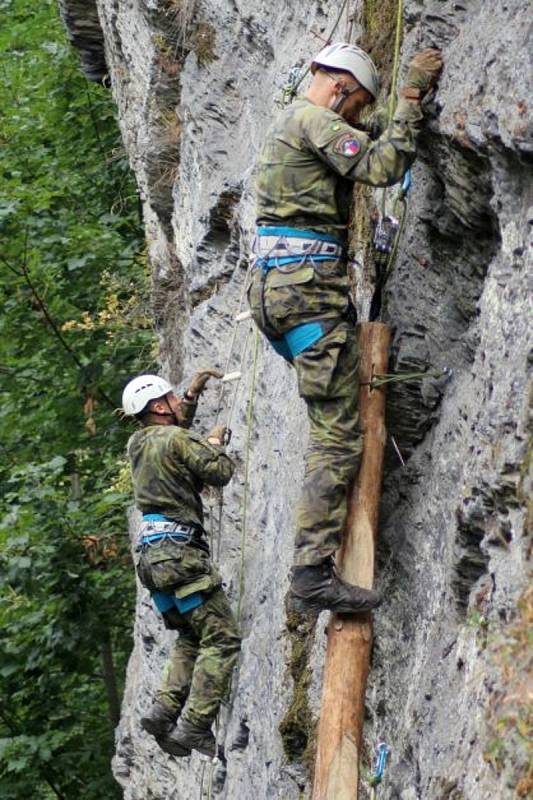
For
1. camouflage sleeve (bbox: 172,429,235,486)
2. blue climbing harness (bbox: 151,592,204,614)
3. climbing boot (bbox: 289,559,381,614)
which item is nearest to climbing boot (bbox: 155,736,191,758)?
blue climbing harness (bbox: 151,592,204,614)

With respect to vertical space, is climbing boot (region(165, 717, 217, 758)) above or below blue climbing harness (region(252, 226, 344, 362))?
below

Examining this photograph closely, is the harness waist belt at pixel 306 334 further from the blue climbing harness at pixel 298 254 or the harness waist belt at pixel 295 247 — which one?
the harness waist belt at pixel 295 247

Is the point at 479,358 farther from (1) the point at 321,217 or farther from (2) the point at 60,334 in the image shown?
(2) the point at 60,334

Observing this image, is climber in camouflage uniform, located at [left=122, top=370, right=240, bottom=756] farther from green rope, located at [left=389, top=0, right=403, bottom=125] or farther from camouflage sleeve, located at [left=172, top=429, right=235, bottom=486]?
Answer: green rope, located at [left=389, top=0, right=403, bottom=125]

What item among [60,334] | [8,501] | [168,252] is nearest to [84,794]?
[8,501]

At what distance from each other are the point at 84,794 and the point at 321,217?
36.4 ft

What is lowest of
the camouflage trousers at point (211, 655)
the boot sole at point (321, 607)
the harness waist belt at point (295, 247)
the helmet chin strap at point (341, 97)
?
the camouflage trousers at point (211, 655)

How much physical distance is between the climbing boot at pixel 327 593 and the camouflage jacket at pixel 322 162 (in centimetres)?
159

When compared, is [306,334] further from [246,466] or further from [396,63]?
[246,466]

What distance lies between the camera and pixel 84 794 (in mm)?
15992

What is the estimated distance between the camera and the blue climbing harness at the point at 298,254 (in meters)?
6.52

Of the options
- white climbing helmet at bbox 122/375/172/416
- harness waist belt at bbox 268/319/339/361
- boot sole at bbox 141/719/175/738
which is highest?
harness waist belt at bbox 268/319/339/361

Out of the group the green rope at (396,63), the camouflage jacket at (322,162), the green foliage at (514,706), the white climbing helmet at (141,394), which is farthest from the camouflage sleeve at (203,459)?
the green foliage at (514,706)

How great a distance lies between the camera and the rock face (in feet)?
17.9
